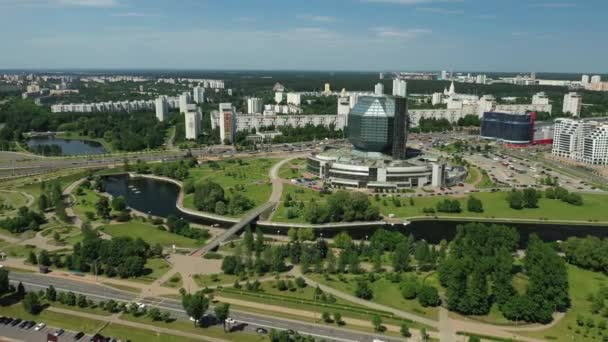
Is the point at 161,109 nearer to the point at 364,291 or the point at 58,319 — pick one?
the point at 58,319

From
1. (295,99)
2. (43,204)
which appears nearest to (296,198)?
(43,204)

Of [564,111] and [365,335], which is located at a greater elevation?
[564,111]

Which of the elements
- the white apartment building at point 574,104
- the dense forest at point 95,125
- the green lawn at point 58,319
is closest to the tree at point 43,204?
the green lawn at point 58,319

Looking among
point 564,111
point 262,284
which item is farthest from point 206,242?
point 564,111

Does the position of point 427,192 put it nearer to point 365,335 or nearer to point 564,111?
point 365,335

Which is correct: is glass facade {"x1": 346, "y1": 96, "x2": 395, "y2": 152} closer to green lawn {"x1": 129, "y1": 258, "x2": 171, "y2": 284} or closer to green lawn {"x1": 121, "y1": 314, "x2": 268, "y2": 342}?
green lawn {"x1": 129, "y1": 258, "x2": 171, "y2": 284}

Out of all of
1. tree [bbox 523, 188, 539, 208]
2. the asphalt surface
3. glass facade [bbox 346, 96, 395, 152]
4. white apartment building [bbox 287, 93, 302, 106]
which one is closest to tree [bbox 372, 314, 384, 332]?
the asphalt surface
